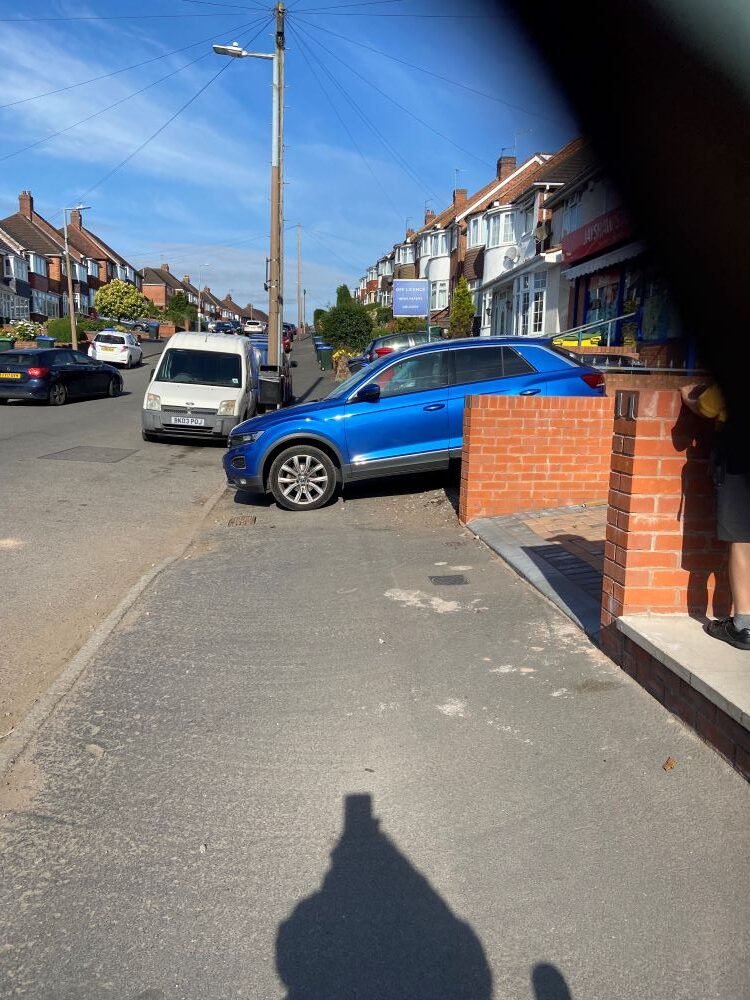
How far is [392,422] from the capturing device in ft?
29.5

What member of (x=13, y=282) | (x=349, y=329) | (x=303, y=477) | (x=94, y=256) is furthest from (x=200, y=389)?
(x=94, y=256)

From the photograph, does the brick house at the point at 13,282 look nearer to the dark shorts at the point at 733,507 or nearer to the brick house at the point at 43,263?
the brick house at the point at 43,263

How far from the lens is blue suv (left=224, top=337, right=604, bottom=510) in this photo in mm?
8984

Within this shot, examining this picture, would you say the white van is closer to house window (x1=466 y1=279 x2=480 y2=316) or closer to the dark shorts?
the dark shorts

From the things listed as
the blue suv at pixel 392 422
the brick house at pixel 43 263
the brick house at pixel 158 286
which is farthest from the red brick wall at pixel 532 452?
the brick house at pixel 158 286

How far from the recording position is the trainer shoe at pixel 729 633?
3.30 metres

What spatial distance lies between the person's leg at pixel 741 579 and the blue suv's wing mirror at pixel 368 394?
600cm

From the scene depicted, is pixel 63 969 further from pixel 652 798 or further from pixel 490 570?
pixel 490 570

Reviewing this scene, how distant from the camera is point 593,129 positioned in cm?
91

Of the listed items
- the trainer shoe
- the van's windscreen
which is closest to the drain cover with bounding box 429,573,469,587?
the trainer shoe

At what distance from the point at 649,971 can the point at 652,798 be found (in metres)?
0.83

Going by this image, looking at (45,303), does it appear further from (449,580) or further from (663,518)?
(663,518)

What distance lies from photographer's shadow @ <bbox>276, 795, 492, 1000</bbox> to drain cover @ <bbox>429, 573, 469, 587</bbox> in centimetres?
308

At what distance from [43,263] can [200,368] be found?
6388 cm
